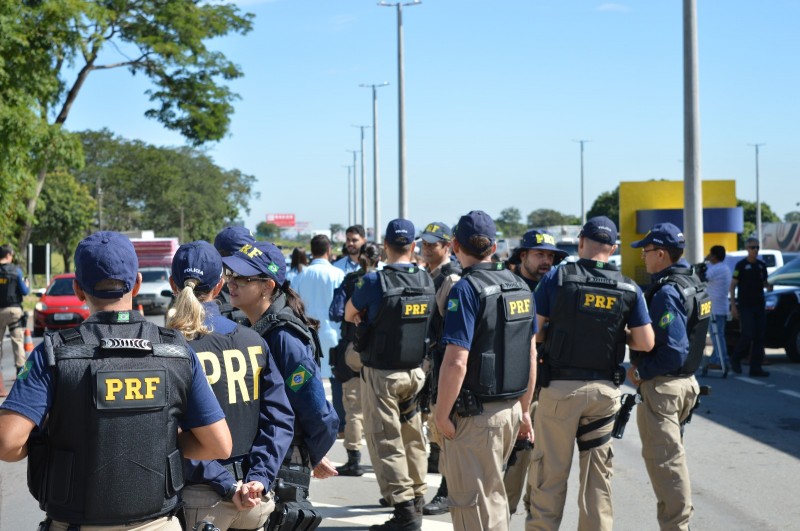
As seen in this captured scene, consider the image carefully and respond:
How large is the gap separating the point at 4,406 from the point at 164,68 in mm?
30632

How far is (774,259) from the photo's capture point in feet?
76.2

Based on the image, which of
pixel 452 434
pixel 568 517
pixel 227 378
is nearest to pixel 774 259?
pixel 568 517

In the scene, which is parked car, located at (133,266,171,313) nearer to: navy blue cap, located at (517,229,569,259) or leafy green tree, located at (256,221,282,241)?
navy blue cap, located at (517,229,569,259)

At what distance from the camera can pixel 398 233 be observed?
6738mm

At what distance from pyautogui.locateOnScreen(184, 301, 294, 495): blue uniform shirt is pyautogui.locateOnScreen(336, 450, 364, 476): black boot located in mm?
4539

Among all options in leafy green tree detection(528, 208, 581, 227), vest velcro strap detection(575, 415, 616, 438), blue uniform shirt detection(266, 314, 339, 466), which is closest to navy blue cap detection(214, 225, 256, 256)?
blue uniform shirt detection(266, 314, 339, 466)

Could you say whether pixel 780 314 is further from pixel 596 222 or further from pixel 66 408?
pixel 66 408

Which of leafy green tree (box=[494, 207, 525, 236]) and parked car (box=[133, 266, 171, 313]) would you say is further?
leafy green tree (box=[494, 207, 525, 236])

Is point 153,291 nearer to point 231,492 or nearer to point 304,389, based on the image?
point 304,389

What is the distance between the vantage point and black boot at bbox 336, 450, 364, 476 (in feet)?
26.7

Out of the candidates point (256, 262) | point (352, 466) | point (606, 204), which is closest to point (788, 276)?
point (352, 466)

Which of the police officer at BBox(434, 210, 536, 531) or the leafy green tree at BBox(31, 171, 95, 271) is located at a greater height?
the leafy green tree at BBox(31, 171, 95, 271)

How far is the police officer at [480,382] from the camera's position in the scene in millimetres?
4742

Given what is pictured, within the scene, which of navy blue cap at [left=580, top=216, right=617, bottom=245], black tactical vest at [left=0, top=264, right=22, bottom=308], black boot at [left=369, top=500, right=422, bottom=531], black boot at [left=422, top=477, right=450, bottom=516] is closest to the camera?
navy blue cap at [left=580, top=216, right=617, bottom=245]
